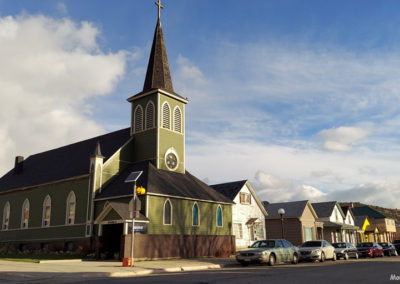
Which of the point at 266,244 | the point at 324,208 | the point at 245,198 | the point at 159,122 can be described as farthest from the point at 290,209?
the point at 266,244

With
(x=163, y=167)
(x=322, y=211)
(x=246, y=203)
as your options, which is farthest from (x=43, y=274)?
(x=322, y=211)

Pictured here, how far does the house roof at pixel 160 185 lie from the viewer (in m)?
29.0

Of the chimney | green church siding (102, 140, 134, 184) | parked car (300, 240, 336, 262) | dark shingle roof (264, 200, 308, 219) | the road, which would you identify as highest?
the chimney

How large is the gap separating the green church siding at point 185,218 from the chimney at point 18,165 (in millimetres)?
23506

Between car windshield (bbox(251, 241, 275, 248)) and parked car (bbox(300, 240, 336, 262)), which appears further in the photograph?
parked car (bbox(300, 240, 336, 262))

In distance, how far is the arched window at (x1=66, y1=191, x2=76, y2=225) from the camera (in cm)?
3247

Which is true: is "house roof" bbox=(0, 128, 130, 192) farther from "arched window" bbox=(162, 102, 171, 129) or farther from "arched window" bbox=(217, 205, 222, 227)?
"arched window" bbox=(217, 205, 222, 227)

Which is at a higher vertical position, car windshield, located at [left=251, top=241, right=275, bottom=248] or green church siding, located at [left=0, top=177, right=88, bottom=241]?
green church siding, located at [left=0, top=177, right=88, bottom=241]

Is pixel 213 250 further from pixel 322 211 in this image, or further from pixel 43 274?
pixel 322 211

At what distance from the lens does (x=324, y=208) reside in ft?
185

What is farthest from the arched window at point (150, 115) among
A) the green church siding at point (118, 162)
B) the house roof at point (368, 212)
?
the house roof at point (368, 212)

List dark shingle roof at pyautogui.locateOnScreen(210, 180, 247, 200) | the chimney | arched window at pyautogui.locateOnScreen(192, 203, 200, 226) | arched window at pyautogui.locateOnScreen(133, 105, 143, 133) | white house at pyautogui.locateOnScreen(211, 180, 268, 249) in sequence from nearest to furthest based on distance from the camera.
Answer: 1. arched window at pyautogui.locateOnScreen(192, 203, 200, 226)
2. arched window at pyautogui.locateOnScreen(133, 105, 143, 133)
3. white house at pyautogui.locateOnScreen(211, 180, 268, 249)
4. dark shingle roof at pyautogui.locateOnScreen(210, 180, 247, 200)
5. the chimney

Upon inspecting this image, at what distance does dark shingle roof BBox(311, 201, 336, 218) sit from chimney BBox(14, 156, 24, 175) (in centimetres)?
4019

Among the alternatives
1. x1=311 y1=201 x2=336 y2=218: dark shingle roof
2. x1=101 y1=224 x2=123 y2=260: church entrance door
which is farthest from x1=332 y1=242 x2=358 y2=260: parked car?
x1=311 y1=201 x2=336 y2=218: dark shingle roof
